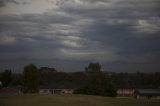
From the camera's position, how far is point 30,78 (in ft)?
139

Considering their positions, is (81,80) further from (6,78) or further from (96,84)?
(96,84)

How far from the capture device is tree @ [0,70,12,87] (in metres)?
52.6

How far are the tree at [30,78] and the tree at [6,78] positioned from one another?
1017cm

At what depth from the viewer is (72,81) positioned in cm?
6762

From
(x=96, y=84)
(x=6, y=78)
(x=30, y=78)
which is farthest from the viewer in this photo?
(x=6, y=78)

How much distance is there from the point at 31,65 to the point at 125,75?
38.9m

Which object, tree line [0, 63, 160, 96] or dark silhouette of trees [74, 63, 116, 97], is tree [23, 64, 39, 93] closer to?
tree line [0, 63, 160, 96]

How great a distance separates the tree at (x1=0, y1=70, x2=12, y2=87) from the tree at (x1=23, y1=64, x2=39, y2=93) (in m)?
10.2

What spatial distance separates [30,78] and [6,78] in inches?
511

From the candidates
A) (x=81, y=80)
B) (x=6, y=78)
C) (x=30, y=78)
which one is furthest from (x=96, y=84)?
(x=6, y=78)

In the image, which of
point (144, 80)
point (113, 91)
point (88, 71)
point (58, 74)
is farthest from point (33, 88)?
point (144, 80)

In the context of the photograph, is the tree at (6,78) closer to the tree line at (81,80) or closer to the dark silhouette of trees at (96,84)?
the tree line at (81,80)

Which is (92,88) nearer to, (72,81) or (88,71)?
(88,71)

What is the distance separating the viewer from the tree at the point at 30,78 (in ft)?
137
